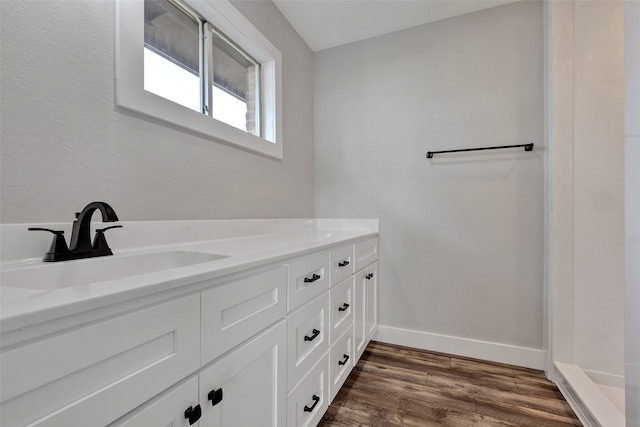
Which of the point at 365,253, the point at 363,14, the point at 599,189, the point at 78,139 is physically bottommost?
the point at 365,253

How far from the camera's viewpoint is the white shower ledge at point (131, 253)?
15.4 inches

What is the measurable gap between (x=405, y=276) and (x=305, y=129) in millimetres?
1392

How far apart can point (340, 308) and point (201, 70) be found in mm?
1420

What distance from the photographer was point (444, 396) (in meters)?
1.52

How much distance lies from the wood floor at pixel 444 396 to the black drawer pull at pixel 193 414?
0.92 m

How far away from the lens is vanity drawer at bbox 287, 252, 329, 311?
984 millimetres

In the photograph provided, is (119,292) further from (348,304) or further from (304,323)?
(348,304)

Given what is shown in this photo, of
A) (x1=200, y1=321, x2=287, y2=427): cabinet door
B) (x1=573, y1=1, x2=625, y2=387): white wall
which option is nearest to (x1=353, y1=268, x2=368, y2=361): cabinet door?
(x1=200, y1=321, x2=287, y2=427): cabinet door

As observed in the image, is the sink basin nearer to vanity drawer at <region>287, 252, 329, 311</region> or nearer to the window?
vanity drawer at <region>287, 252, 329, 311</region>

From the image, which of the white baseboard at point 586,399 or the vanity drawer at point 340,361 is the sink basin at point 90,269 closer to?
the vanity drawer at point 340,361

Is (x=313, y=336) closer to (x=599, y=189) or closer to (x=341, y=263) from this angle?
(x=341, y=263)

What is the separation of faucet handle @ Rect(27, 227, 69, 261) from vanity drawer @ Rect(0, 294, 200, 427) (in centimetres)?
48

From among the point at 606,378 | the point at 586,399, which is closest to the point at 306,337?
the point at 586,399

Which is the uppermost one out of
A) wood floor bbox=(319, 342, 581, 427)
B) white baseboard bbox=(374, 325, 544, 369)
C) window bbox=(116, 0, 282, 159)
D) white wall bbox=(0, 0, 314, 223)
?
window bbox=(116, 0, 282, 159)
